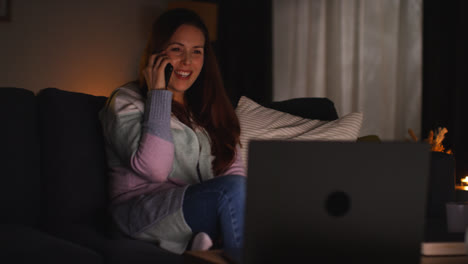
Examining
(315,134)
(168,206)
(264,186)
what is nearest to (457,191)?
(315,134)

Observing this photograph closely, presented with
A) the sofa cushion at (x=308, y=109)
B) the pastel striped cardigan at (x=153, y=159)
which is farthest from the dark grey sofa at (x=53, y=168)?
the sofa cushion at (x=308, y=109)

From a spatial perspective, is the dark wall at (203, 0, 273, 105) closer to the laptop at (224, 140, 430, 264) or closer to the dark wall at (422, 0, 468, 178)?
the dark wall at (422, 0, 468, 178)


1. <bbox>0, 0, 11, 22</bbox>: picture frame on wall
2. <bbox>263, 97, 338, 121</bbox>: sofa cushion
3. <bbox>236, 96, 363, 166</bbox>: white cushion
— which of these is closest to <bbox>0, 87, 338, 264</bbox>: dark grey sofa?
<bbox>236, 96, 363, 166</bbox>: white cushion

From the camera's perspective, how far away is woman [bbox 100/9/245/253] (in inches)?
58.5

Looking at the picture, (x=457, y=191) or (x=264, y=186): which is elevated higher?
(x=264, y=186)

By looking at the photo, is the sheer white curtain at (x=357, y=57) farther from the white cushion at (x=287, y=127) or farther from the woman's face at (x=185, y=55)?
the woman's face at (x=185, y=55)

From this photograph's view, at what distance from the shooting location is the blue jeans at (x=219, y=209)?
56.1 inches

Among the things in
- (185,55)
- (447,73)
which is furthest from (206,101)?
(447,73)

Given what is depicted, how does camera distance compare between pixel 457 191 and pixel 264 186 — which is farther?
pixel 457 191

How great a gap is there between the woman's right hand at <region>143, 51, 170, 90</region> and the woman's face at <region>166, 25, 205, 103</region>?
74mm

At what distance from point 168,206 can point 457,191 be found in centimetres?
125

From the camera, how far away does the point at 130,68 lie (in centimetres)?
442

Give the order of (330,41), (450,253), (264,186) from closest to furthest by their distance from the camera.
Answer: (264,186) → (450,253) → (330,41)

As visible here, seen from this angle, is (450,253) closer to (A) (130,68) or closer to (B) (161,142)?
(B) (161,142)
